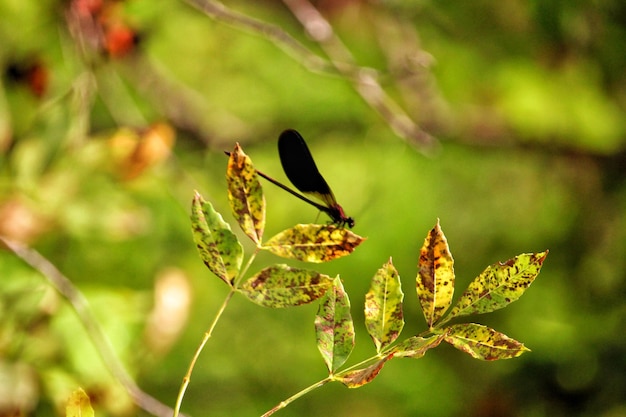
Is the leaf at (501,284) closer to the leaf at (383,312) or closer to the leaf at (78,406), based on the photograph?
the leaf at (383,312)

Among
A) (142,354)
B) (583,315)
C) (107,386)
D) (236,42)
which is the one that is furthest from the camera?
(236,42)

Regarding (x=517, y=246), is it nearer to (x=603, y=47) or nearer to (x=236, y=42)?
(x=603, y=47)

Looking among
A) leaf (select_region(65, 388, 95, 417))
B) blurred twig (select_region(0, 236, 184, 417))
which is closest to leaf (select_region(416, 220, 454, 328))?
leaf (select_region(65, 388, 95, 417))

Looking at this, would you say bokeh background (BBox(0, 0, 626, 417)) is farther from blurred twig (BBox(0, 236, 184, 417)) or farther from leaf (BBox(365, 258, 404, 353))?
leaf (BBox(365, 258, 404, 353))

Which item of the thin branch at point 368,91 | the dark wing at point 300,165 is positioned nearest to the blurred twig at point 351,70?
the thin branch at point 368,91

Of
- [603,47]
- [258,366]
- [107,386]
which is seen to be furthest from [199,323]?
[603,47]

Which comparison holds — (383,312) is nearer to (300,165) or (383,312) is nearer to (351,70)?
(300,165)

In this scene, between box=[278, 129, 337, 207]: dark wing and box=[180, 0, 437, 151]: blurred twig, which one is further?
box=[180, 0, 437, 151]: blurred twig

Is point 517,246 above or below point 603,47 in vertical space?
below
